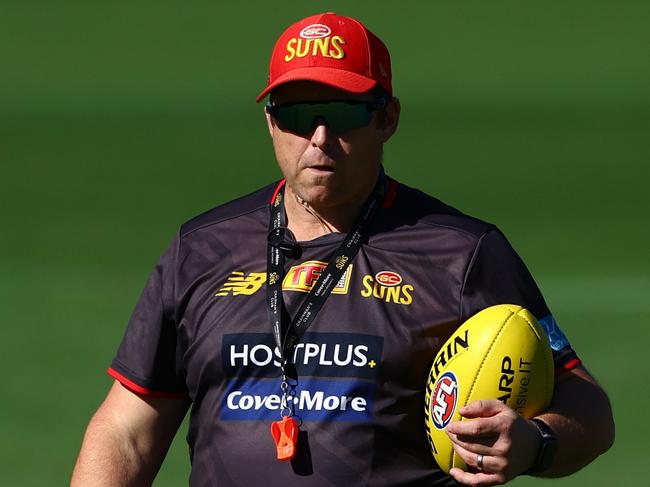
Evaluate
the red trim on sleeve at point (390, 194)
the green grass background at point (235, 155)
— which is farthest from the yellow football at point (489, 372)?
the green grass background at point (235, 155)

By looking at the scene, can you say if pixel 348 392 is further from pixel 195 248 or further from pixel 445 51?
pixel 445 51

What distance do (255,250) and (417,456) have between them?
762mm

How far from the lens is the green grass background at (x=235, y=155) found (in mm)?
8531

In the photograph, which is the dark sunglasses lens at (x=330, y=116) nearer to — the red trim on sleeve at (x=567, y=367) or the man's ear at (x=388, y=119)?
the man's ear at (x=388, y=119)

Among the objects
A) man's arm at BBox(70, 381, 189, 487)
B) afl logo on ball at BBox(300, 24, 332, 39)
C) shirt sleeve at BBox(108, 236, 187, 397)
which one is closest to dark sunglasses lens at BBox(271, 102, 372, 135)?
afl logo on ball at BBox(300, 24, 332, 39)

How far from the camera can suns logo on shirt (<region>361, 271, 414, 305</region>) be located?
3947 mm

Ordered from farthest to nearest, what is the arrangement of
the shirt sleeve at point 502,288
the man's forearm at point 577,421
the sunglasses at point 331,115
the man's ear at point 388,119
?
the man's ear at point 388,119, the sunglasses at point 331,115, the shirt sleeve at point 502,288, the man's forearm at point 577,421

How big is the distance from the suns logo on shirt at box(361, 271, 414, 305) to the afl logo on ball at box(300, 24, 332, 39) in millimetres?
686

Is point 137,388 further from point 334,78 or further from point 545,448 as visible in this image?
point 545,448

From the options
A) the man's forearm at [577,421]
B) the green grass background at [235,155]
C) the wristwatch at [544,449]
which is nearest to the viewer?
the wristwatch at [544,449]

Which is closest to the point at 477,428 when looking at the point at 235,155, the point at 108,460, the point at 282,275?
the point at 282,275

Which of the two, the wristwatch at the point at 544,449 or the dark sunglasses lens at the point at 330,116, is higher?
the dark sunglasses lens at the point at 330,116

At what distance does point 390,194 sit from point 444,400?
0.73m

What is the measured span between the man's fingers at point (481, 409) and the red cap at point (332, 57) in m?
0.95
